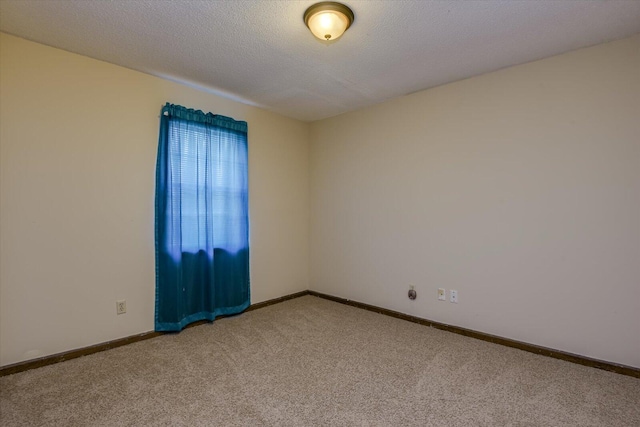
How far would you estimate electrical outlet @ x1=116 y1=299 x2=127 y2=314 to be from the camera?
Result: 101 inches

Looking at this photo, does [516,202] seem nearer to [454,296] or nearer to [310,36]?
[454,296]

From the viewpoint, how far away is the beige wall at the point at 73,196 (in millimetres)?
2123

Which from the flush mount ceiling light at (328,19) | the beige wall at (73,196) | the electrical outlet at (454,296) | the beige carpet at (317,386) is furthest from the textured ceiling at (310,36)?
the beige carpet at (317,386)

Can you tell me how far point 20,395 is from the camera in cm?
186

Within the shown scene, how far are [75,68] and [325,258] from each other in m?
3.07

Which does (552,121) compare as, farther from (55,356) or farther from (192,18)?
(55,356)

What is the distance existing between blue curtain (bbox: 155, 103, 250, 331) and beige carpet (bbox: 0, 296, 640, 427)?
1.27 feet

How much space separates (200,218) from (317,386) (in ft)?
6.14

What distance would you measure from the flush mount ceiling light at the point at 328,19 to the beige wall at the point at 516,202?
151 cm

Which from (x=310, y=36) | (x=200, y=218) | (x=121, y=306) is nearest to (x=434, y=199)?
(x=310, y=36)

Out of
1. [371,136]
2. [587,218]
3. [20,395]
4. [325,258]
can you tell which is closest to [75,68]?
[20,395]

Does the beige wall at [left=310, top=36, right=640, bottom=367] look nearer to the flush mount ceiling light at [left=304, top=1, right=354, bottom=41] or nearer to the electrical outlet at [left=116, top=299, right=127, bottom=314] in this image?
the flush mount ceiling light at [left=304, top=1, right=354, bottom=41]

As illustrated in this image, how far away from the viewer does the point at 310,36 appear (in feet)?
6.96

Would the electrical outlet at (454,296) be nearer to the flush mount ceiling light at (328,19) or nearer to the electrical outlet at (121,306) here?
the flush mount ceiling light at (328,19)
